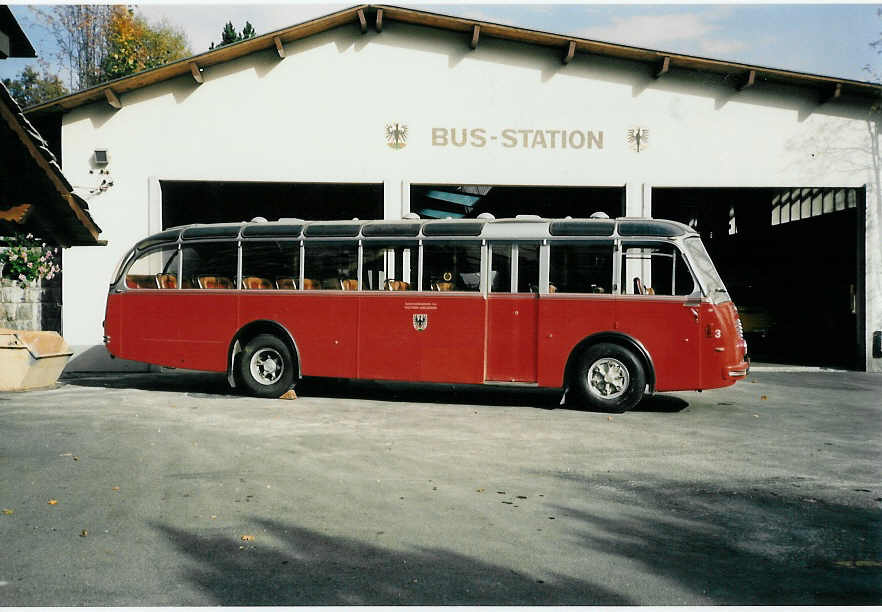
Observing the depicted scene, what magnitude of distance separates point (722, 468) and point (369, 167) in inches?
463

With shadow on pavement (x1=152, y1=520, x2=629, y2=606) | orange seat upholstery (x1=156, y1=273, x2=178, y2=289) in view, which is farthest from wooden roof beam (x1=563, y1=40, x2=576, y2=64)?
shadow on pavement (x1=152, y1=520, x2=629, y2=606)

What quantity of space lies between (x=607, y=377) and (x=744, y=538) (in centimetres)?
651

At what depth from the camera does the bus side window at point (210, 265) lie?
14.5 metres

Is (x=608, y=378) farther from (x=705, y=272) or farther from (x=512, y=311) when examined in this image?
(x=705, y=272)

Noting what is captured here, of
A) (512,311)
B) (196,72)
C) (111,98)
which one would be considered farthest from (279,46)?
(512,311)

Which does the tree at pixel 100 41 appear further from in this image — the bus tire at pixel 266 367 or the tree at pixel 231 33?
the bus tire at pixel 266 367

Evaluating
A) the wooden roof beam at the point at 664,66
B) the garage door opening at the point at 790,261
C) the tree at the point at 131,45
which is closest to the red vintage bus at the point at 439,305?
the wooden roof beam at the point at 664,66

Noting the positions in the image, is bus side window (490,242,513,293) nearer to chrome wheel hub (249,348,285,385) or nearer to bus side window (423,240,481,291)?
bus side window (423,240,481,291)

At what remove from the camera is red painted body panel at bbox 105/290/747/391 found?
1207 cm

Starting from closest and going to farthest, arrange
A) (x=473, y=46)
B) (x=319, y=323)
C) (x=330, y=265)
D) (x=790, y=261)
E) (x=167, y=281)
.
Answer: (x=319, y=323), (x=330, y=265), (x=167, y=281), (x=473, y=46), (x=790, y=261)

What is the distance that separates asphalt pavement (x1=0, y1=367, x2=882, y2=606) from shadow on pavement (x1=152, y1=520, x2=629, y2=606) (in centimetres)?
2

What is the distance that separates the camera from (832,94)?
1786cm

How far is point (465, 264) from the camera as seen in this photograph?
43.6 ft

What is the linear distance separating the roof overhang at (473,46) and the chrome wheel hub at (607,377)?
8089 mm
